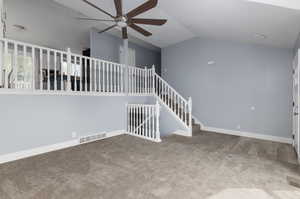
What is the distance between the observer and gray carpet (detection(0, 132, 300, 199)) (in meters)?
1.90

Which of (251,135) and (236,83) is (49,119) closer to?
(236,83)

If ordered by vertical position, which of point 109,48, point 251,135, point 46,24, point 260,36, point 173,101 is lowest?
point 251,135

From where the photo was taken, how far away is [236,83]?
5176 mm

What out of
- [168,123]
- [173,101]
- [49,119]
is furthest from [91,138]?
[173,101]

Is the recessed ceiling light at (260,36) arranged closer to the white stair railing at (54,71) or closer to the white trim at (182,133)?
the white trim at (182,133)

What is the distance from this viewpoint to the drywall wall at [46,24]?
4.40 m

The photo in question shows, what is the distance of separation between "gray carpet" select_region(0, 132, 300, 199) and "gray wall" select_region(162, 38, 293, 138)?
4.02ft

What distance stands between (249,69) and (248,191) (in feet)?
13.6

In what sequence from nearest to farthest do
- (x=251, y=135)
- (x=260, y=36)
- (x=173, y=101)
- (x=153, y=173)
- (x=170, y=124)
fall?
(x=153, y=173)
(x=260, y=36)
(x=251, y=135)
(x=170, y=124)
(x=173, y=101)

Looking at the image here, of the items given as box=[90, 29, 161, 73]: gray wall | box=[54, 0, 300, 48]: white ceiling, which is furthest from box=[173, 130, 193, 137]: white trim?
box=[90, 29, 161, 73]: gray wall

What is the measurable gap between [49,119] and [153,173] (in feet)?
8.52

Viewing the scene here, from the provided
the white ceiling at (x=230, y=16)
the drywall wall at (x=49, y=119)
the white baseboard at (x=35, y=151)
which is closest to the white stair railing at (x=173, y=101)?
the drywall wall at (x=49, y=119)

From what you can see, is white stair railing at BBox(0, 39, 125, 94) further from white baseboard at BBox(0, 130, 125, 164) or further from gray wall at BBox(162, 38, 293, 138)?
gray wall at BBox(162, 38, 293, 138)

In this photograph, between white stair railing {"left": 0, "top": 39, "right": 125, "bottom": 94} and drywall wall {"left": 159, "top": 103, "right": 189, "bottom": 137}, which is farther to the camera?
drywall wall {"left": 159, "top": 103, "right": 189, "bottom": 137}
